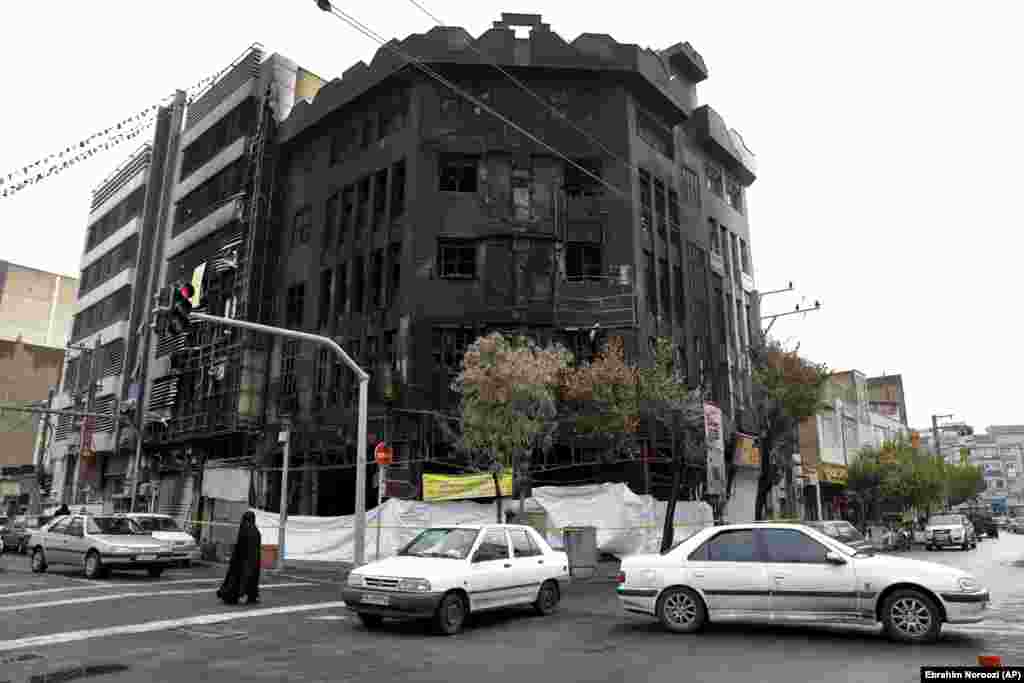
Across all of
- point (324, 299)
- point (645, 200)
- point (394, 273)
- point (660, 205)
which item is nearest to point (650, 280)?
point (645, 200)

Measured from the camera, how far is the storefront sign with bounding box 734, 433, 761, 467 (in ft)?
107

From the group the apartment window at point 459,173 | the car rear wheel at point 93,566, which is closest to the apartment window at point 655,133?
the apartment window at point 459,173

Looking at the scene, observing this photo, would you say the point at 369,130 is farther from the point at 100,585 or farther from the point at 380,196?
the point at 100,585

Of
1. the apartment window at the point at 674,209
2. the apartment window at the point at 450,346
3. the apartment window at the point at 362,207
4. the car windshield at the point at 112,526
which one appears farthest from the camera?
the apartment window at the point at 674,209

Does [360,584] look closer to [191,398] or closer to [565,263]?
[565,263]

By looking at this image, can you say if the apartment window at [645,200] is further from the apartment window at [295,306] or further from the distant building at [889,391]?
the distant building at [889,391]

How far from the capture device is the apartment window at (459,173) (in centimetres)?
2956

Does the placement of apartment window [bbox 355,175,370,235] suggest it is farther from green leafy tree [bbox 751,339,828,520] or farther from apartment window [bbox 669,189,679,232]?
green leafy tree [bbox 751,339,828,520]

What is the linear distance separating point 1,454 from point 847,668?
240 ft

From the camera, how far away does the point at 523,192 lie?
28812 millimetres

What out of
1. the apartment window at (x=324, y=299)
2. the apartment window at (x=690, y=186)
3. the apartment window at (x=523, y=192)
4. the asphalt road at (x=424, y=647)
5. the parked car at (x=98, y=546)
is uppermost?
the apartment window at (x=690, y=186)

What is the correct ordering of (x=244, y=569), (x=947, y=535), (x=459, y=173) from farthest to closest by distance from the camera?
(x=947, y=535)
(x=459, y=173)
(x=244, y=569)

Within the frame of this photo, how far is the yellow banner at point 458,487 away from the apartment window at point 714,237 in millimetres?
21776

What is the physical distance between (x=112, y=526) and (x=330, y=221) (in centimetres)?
1839
